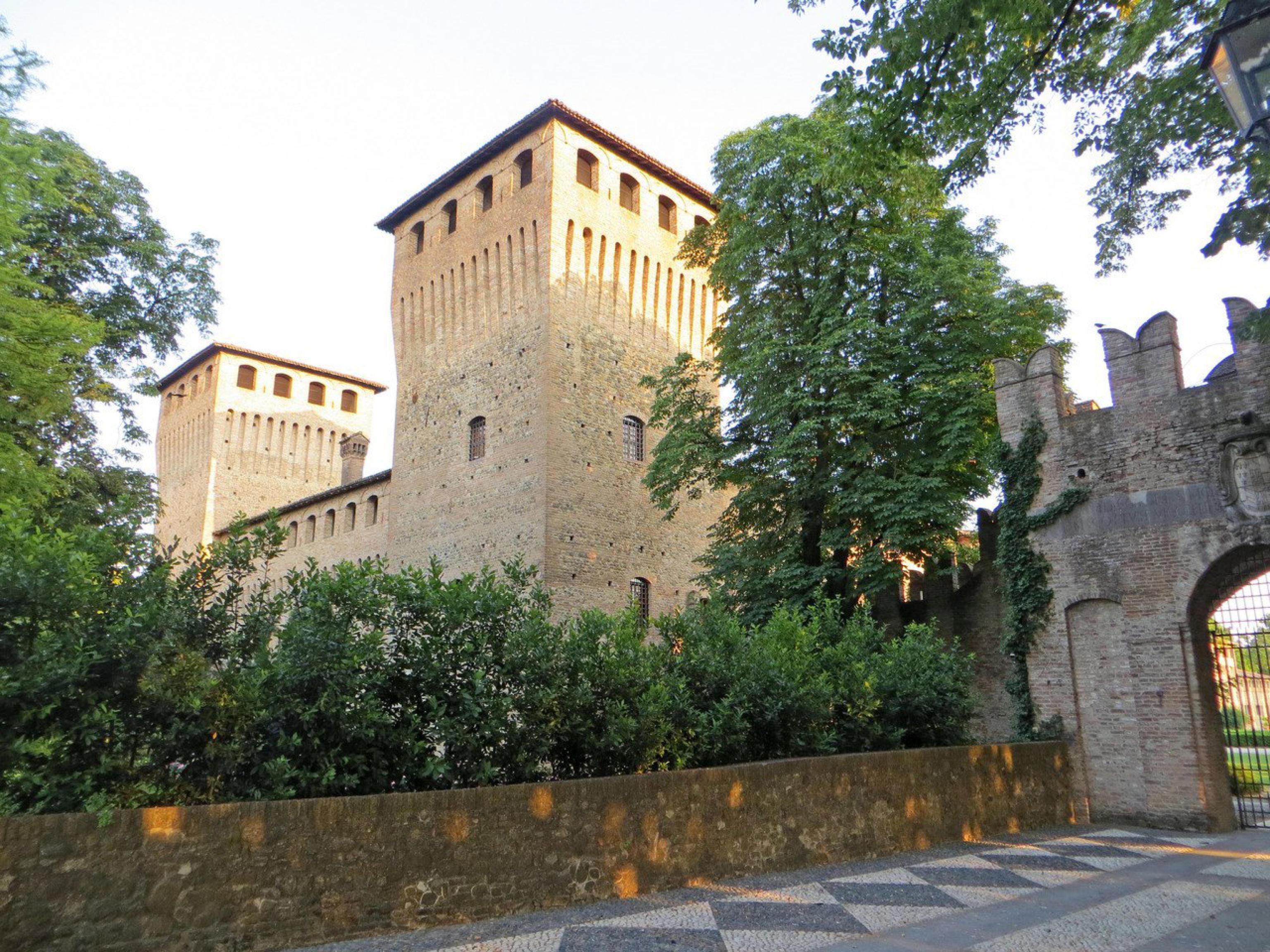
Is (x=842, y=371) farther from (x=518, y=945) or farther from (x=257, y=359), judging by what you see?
(x=257, y=359)

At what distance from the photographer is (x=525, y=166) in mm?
23422

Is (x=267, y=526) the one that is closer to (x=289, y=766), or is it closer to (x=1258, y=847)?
(x=289, y=766)

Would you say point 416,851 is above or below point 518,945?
above

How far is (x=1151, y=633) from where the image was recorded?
11188 mm

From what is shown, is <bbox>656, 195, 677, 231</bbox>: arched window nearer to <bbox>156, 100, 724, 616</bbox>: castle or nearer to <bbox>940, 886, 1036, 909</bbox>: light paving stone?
<bbox>156, 100, 724, 616</bbox>: castle

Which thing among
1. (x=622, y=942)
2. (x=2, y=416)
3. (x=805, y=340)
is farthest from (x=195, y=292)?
(x=622, y=942)

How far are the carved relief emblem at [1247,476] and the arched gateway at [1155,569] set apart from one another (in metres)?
0.01

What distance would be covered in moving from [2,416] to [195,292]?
7394 millimetres

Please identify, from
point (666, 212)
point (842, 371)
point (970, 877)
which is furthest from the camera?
point (666, 212)

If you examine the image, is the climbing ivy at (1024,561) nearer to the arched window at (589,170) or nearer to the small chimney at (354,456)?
the arched window at (589,170)

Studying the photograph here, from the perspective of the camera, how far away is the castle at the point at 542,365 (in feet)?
68.9

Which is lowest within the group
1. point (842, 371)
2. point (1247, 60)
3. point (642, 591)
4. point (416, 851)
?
point (416, 851)

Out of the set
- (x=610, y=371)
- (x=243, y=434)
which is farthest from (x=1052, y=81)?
(x=243, y=434)

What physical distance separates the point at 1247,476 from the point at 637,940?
9.52 metres
